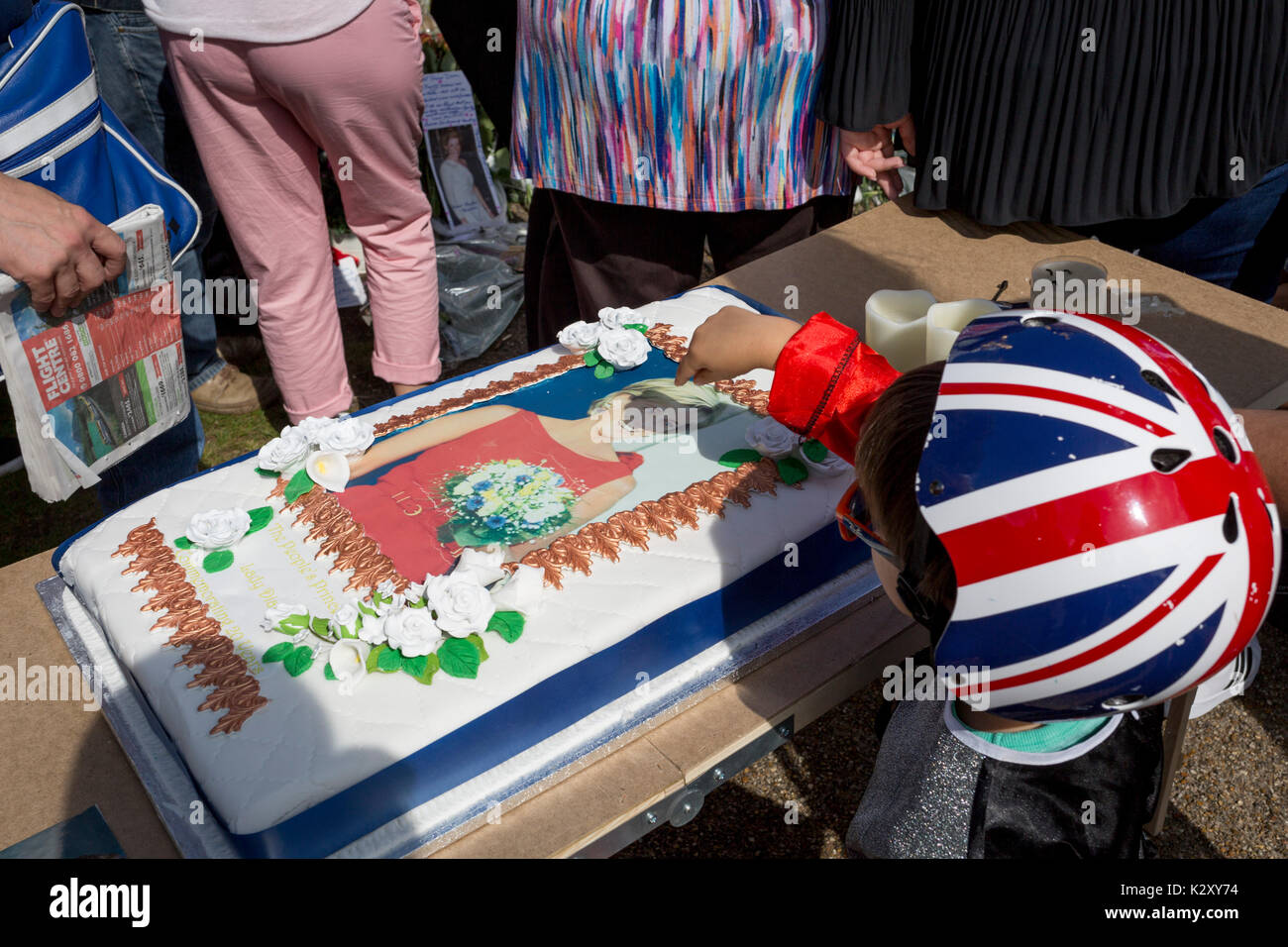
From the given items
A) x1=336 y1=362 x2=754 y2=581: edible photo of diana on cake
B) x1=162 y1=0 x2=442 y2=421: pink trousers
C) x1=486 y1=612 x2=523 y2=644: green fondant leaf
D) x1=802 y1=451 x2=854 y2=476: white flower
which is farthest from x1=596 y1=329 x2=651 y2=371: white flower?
x1=162 y1=0 x2=442 y2=421: pink trousers

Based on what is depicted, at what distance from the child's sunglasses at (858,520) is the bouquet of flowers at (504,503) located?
0.47m

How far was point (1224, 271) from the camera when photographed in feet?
7.54

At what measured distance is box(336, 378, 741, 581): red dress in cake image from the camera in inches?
58.2

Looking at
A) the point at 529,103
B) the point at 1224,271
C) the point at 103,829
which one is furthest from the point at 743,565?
the point at 1224,271

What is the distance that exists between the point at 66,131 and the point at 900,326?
161cm

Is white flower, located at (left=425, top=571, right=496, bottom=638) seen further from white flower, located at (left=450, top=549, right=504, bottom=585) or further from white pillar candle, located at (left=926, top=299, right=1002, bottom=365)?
white pillar candle, located at (left=926, top=299, right=1002, bottom=365)

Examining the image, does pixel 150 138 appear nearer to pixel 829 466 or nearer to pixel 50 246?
pixel 50 246

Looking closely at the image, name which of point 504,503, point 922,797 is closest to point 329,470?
point 504,503

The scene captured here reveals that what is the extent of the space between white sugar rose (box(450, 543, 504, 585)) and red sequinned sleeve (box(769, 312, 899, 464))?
A: 53cm

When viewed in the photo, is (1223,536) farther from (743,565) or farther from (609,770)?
(609,770)

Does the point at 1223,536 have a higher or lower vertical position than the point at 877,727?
higher

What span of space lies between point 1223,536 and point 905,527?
0.33 metres

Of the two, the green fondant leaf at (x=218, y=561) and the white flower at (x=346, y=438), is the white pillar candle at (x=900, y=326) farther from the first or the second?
the green fondant leaf at (x=218, y=561)

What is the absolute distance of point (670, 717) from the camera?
4.62 feet
